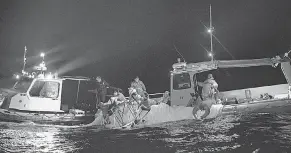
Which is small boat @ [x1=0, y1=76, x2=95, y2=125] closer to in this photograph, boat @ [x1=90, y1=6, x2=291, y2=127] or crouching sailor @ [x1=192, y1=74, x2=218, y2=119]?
boat @ [x1=90, y1=6, x2=291, y2=127]

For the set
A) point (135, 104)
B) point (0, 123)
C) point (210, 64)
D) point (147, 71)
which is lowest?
point (0, 123)

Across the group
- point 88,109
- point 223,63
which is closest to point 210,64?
point 223,63

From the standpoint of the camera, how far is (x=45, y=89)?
12508 millimetres

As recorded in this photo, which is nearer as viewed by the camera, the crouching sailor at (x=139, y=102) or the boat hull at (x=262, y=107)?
the boat hull at (x=262, y=107)

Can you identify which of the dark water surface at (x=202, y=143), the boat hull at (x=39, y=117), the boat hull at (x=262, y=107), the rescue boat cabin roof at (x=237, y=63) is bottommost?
the dark water surface at (x=202, y=143)

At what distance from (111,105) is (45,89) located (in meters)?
3.65

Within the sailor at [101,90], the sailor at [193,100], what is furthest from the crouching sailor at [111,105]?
the sailor at [193,100]

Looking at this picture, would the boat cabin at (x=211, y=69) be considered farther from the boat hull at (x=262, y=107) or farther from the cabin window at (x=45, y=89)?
the cabin window at (x=45, y=89)

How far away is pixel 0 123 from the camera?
11117 mm

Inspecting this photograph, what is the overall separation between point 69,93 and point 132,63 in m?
48.2

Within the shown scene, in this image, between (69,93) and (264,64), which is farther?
(69,93)

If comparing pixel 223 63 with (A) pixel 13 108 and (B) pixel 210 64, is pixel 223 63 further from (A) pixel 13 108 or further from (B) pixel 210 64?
(A) pixel 13 108

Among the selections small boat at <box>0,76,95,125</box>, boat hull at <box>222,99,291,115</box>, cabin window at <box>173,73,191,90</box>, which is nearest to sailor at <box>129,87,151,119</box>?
cabin window at <box>173,73,191,90</box>

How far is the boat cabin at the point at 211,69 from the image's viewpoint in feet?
34.5
